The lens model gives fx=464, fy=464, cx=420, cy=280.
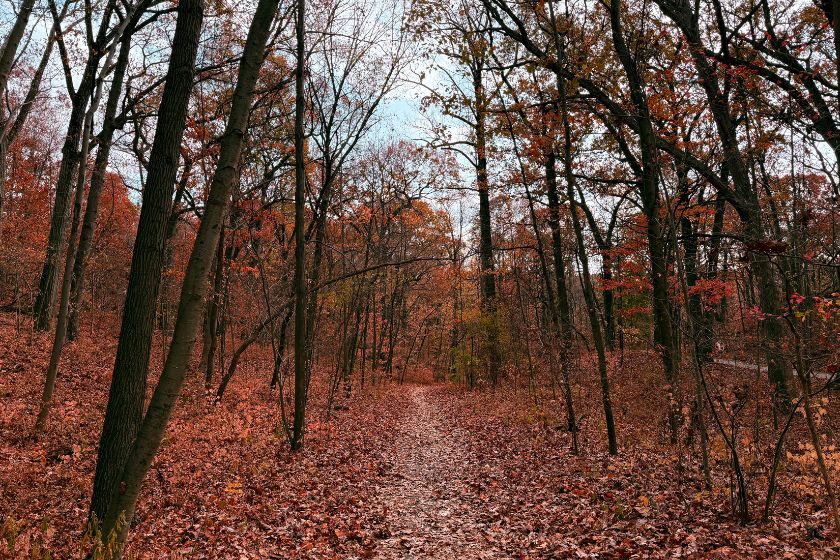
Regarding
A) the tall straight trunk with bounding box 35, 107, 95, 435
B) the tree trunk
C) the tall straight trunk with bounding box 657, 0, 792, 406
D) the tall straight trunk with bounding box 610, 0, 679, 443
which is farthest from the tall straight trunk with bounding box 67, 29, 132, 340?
the tall straight trunk with bounding box 657, 0, 792, 406

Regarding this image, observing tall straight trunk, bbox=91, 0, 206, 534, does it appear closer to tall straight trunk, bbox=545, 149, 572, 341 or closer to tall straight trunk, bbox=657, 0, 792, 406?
tall straight trunk, bbox=545, 149, 572, 341

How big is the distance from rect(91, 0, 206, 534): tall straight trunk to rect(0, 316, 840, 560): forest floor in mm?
833

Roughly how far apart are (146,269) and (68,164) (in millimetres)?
9251

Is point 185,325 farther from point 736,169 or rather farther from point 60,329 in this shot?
point 736,169

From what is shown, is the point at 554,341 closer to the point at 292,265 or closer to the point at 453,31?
the point at 453,31

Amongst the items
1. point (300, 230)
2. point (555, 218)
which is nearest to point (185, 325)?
point (300, 230)

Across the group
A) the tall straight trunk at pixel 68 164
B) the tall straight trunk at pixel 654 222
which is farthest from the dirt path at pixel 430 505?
the tall straight trunk at pixel 68 164

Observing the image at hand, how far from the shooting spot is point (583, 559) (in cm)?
476

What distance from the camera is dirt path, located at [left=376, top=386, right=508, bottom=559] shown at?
5.43 m

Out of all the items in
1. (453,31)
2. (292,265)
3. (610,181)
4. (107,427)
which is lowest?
(107,427)

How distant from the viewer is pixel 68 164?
1155cm

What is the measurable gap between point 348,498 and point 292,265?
10730 millimetres

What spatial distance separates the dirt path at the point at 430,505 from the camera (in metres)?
5.43

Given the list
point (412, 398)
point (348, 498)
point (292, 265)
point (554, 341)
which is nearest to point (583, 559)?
point (348, 498)
